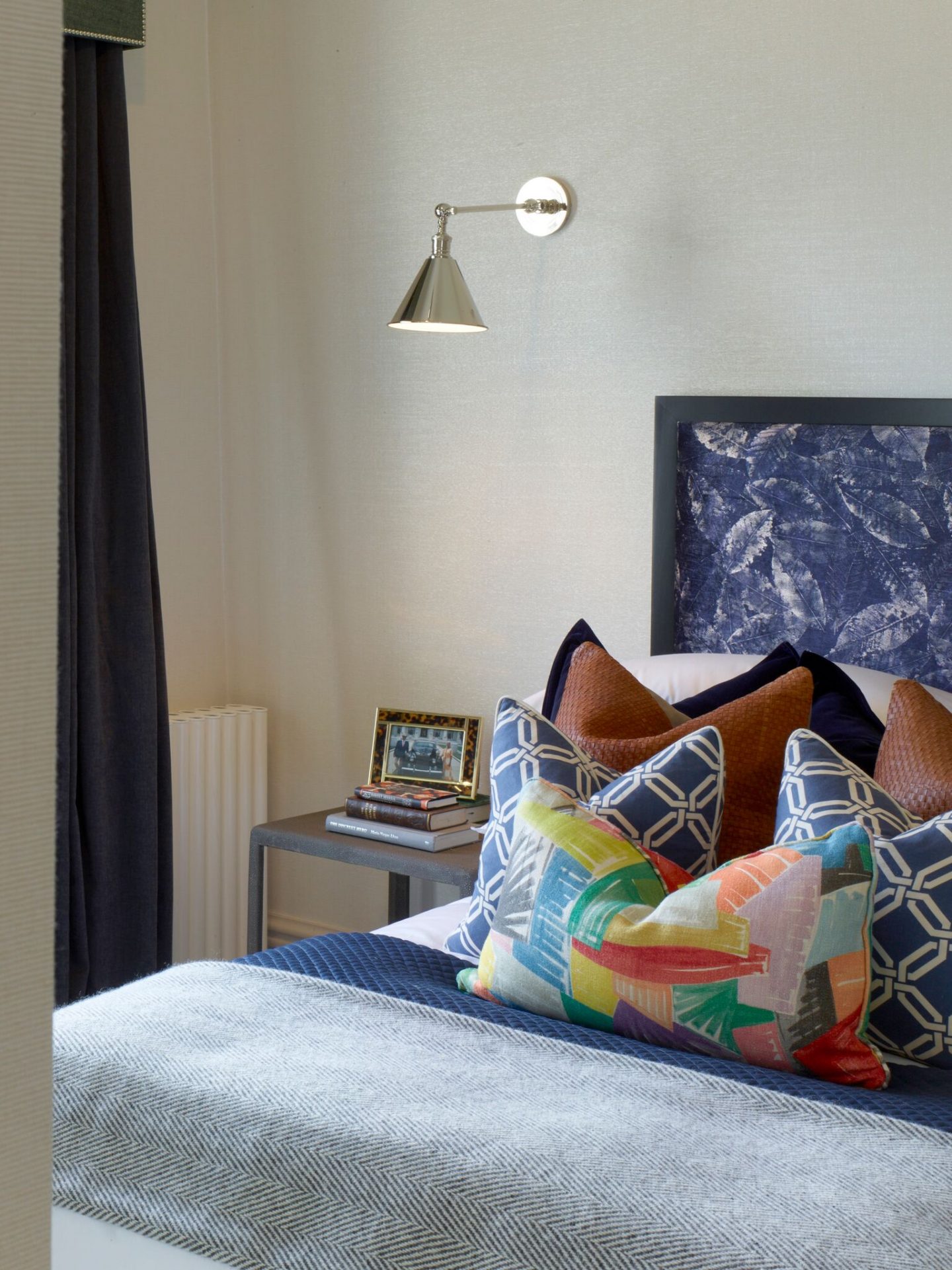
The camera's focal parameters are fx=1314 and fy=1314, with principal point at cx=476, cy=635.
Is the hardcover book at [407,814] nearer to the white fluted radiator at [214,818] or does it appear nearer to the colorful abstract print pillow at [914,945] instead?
the white fluted radiator at [214,818]

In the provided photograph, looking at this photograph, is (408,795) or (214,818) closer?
(408,795)

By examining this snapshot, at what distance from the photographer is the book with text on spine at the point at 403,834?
2562mm

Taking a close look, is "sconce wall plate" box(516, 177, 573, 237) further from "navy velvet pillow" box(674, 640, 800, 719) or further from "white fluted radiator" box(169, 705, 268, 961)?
"white fluted radiator" box(169, 705, 268, 961)

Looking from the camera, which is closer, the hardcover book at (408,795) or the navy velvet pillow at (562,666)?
the navy velvet pillow at (562,666)

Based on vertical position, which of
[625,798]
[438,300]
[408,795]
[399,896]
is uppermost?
[438,300]

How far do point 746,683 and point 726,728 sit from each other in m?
0.23

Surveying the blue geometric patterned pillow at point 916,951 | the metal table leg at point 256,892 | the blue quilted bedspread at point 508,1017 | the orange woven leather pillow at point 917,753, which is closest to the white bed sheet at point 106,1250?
the blue quilted bedspread at point 508,1017

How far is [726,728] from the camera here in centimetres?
187

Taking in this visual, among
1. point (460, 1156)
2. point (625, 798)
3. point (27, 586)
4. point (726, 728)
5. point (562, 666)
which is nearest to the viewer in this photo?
point (27, 586)

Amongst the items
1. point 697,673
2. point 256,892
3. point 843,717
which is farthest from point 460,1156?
point 256,892

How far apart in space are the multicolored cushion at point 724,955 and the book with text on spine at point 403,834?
3.40 ft

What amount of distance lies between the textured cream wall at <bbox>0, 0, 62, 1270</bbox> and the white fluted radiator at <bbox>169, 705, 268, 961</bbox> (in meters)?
2.61

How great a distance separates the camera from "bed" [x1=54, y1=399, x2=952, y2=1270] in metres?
1.05

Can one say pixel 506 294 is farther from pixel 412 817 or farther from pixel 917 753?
pixel 917 753
